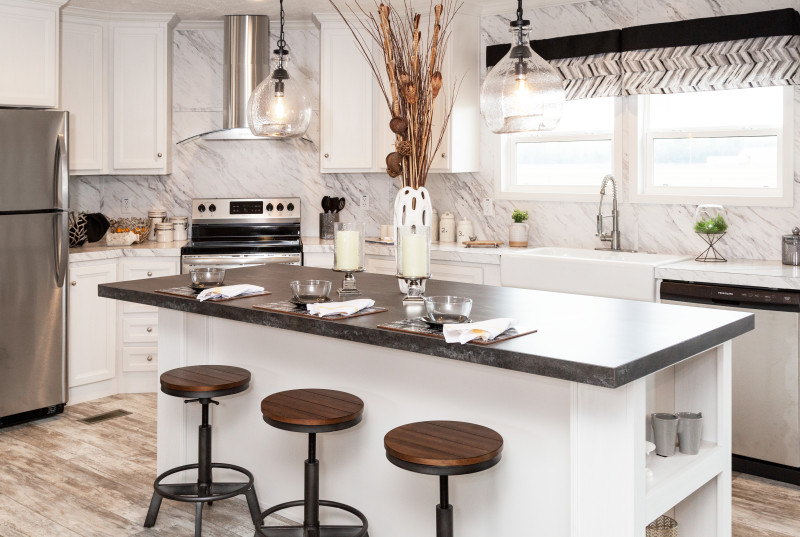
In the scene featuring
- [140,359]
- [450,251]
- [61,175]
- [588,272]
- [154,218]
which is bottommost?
[140,359]

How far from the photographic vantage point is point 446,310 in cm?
253

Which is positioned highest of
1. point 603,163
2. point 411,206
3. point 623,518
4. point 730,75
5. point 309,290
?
point 730,75

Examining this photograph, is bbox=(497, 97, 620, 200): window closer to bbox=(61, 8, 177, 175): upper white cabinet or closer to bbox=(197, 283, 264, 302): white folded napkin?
bbox=(61, 8, 177, 175): upper white cabinet

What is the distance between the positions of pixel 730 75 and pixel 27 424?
14.4 ft

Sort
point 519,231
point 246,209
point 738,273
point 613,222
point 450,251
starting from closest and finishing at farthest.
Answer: point 738,273
point 613,222
point 450,251
point 519,231
point 246,209

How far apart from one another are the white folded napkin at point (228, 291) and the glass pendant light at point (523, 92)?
1.16m

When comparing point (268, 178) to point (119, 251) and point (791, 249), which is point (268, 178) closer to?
point (119, 251)

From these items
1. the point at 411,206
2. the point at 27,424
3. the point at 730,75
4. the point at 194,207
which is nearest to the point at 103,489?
the point at 27,424

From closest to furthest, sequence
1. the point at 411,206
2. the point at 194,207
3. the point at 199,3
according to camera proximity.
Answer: the point at 411,206 → the point at 199,3 → the point at 194,207

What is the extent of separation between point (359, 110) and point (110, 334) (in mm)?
2207

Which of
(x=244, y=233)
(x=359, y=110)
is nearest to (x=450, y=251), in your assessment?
(x=359, y=110)

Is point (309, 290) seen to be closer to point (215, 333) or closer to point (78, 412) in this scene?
point (215, 333)

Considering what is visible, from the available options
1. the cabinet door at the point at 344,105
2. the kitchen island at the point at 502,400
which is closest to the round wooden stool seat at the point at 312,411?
the kitchen island at the point at 502,400

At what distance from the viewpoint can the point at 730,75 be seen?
4.36m
